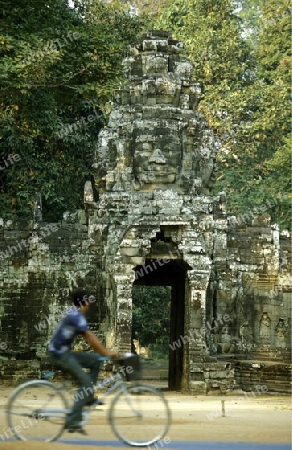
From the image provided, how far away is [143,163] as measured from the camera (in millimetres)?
19938

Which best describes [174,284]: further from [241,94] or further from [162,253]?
[241,94]

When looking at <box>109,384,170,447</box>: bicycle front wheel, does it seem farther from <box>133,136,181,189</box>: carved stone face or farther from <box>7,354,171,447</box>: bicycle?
<box>133,136,181,189</box>: carved stone face

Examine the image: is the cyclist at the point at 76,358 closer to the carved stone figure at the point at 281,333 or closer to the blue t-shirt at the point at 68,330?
the blue t-shirt at the point at 68,330

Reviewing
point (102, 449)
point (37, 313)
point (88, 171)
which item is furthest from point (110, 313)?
point (102, 449)

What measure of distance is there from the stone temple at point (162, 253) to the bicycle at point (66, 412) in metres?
9.28

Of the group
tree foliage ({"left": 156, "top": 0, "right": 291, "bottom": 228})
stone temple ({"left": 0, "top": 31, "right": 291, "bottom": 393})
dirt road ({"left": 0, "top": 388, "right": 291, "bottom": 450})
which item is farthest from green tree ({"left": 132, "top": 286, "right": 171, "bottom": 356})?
dirt road ({"left": 0, "top": 388, "right": 291, "bottom": 450})

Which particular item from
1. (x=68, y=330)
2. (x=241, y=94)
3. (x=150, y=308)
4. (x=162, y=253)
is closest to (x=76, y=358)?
(x=68, y=330)

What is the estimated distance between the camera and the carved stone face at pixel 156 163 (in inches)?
784

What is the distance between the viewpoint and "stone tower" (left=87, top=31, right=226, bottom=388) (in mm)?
19406

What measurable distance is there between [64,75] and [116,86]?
3.56 feet

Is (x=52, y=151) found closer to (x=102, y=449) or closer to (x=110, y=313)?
(x=110, y=313)

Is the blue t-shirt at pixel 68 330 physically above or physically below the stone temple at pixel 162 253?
below

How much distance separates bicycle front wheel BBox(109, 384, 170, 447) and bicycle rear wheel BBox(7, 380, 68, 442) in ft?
1.69

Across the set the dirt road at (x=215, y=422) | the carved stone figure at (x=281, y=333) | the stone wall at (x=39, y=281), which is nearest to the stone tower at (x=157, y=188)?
the stone wall at (x=39, y=281)
